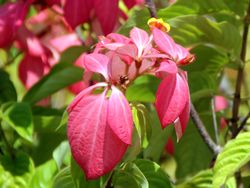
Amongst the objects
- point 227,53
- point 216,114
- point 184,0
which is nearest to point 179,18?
point 184,0

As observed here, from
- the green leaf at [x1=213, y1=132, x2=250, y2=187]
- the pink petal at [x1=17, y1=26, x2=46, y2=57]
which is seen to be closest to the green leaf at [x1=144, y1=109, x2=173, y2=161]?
the green leaf at [x1=213, y1=132, x2=250, y2=187]

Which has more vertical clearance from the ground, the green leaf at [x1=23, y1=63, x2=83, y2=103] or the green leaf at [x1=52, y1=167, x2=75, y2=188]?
the green leaf at [x1=52, y1=167, x2=75, y2=188]

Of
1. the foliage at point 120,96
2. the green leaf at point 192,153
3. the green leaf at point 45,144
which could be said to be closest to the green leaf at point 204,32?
the foliage at point 120,96

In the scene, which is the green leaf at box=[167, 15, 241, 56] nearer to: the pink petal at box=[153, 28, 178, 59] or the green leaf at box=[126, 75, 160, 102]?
the green leaf at box=[126, 75, 160, 102]

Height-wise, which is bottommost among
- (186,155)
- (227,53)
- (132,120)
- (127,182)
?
A: (186,155)

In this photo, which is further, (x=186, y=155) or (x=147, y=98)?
(x=186, y=155)

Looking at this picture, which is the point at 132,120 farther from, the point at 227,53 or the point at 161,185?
the point at 227,53
